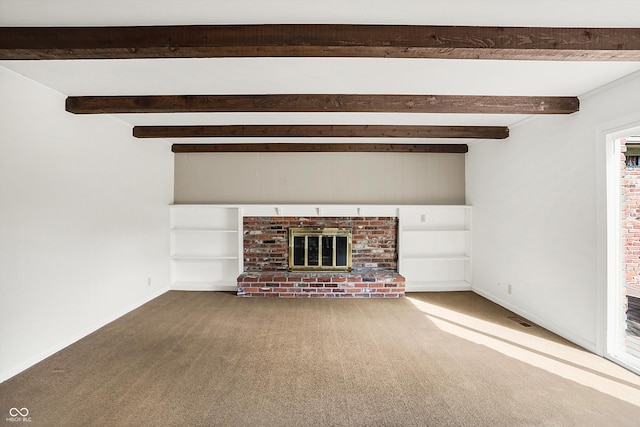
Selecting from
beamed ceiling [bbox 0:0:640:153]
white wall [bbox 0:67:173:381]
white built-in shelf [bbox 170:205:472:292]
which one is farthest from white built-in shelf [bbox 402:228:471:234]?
white wall [bbox 0:67:173:381]

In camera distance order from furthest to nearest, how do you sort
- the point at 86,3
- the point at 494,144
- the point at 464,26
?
the point at 494,144 → the point at 464,26 → the point at 86,3

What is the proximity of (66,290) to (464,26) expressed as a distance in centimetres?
419

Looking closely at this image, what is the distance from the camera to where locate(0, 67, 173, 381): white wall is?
2787mm

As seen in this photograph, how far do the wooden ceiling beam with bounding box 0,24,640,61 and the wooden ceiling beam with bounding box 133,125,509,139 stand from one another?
7.74 feet

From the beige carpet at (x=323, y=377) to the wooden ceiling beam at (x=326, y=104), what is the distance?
2366mm

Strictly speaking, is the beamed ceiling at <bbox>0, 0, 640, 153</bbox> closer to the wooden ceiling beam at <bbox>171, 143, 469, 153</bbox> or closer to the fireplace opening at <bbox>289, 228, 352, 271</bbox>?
the wooden ceiling beam at <bbox>171, 143, 469, 153</bbox>

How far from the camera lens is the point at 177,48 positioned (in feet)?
6.81

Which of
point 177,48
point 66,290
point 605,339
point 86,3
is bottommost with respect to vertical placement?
point 605,339

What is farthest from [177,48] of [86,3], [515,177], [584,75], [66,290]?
[515,177]

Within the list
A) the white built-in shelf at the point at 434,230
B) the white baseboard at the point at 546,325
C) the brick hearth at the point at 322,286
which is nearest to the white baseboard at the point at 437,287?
the white baseboard at the point at 546,325

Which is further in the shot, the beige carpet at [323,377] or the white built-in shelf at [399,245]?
the white built-in shelf at [399,245]

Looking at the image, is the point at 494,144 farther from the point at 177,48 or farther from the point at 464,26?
the point at 177,48

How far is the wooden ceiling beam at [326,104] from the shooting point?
3.30 m

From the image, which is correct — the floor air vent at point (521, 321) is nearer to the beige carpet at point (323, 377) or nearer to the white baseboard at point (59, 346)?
the beige carpet at point (323, 377)
